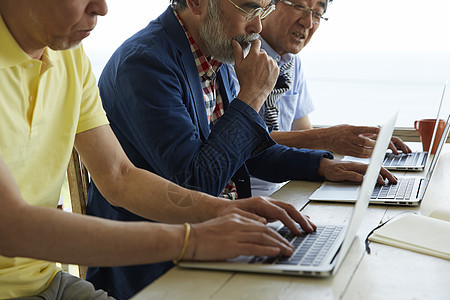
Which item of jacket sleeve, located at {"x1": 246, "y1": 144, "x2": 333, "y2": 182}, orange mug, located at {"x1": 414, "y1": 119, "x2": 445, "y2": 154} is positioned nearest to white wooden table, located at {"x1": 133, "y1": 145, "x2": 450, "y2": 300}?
jacket sleeve, located at {"x1": 246, "y1": 144, "x2": 333, "y2": 182}

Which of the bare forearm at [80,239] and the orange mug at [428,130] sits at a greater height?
the bare forearm at [80,239]

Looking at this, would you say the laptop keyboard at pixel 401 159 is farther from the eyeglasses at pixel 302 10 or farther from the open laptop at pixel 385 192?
the eyeglasses at pixel 302 10

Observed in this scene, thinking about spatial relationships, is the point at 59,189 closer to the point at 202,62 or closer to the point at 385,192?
the point at 202,62

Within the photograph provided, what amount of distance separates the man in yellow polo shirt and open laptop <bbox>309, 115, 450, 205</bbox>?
338 mm

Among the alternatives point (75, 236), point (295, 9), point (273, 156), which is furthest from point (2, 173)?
point (295, 9)

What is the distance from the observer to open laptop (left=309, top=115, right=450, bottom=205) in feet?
4.35

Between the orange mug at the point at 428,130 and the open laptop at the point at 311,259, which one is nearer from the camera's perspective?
the open laptop at the point at 311,259

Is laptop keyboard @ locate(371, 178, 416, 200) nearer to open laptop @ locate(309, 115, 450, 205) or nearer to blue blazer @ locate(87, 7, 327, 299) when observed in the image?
open laptop @ locate(309, 115, 450, 205)

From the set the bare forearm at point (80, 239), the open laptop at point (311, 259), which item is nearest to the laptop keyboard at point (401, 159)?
the open laptop at point (311, 259)

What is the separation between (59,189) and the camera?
1182 millimetres

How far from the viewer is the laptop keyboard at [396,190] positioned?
1.36m

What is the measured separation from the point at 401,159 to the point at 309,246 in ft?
3.34

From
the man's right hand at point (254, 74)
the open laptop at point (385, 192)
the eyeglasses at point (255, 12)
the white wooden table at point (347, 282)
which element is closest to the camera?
the white wooden table at point (347, 282)

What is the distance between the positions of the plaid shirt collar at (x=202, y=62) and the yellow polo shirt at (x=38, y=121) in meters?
0.42
